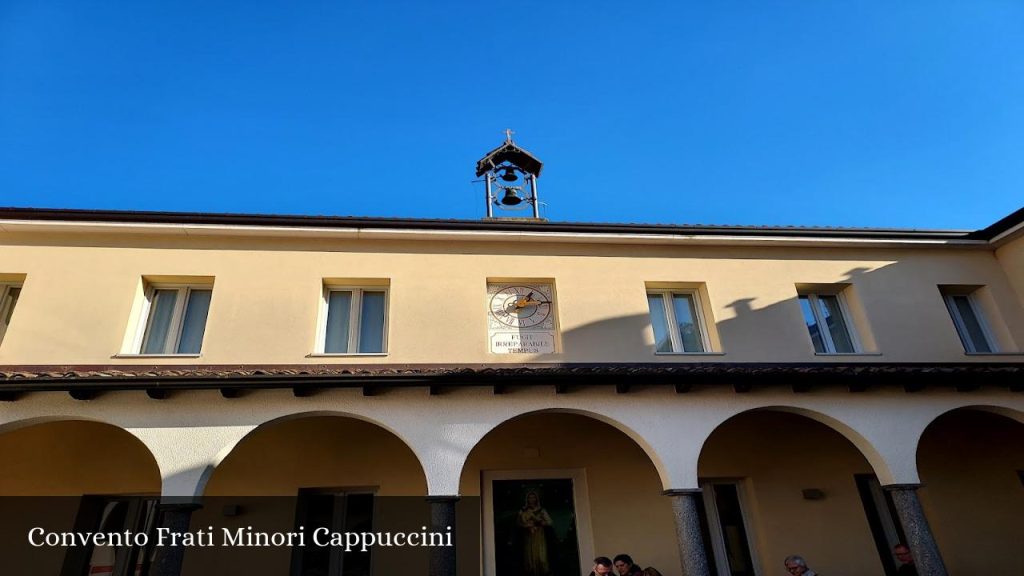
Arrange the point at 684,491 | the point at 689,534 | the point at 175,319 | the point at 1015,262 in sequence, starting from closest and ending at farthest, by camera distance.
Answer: the point at 689,534
the point at 684,491
the point at 175,319
the point at 1015,262

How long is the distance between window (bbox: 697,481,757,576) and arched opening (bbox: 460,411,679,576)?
763mm

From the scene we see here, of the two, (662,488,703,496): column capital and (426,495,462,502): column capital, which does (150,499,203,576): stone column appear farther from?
(662,488,703,496): column capital

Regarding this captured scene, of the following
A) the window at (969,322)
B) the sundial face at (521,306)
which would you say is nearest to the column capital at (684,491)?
the sundial face at (521,306)

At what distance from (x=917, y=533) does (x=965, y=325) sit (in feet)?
15.7

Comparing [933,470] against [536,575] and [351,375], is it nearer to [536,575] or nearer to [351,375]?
[536,575]

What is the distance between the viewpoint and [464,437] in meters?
7.45

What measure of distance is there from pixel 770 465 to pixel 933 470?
288 cm

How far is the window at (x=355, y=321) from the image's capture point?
8938 millimetres

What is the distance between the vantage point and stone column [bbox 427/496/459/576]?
6.75 meters

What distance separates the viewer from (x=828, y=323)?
396 inches

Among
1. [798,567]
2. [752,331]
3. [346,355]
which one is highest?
[752,331]

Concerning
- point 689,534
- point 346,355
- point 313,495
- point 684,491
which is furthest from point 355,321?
point 689,534

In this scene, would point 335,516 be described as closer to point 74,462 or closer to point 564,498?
point 564,498

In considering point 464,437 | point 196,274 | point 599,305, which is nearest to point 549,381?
point 464,437
